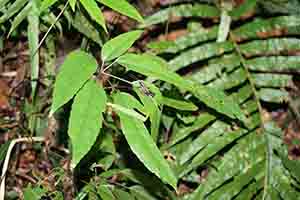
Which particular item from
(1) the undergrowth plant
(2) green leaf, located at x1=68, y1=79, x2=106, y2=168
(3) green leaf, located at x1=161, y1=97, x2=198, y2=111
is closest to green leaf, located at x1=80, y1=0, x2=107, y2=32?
(1) the undergrowth plant

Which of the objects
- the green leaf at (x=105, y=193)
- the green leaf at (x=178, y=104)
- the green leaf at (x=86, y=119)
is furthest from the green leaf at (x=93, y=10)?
the green leaf at (x=105, y=193)

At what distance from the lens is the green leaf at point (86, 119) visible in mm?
868

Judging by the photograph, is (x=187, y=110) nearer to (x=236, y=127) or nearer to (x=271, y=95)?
(x=236, y=127)

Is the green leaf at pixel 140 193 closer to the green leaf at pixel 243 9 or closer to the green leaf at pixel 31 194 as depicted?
the green leaf at pixel 31 194

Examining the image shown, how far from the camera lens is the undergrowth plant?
1001 millimetres

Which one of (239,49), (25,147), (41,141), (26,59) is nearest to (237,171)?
(239,49)

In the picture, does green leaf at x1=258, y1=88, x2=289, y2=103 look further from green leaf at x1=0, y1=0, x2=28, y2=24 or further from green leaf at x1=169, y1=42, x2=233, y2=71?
green leaf at x1=0, y1=0, x2=28, y2=24

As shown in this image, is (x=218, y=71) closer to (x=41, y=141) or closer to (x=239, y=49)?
(x=239, y=49)

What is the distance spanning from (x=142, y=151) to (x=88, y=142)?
0.13 metres

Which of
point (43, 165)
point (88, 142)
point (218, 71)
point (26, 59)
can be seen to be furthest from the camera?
point (26, 59)

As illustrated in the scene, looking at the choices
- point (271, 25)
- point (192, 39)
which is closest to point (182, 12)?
point (192, 39)

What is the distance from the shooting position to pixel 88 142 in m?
0.87

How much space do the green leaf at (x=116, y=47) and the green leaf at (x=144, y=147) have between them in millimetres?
131

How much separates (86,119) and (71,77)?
9cm
